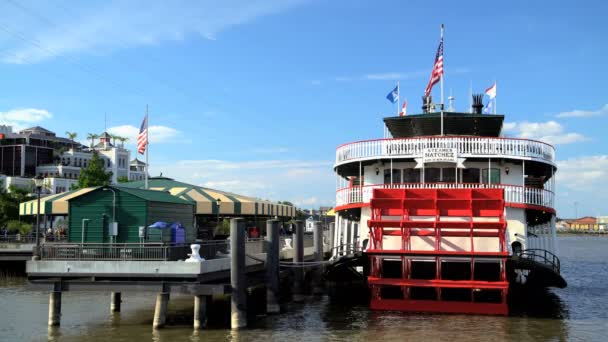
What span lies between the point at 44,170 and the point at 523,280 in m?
71.4

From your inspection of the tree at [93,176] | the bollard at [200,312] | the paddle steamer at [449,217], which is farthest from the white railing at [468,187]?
the tree at [93,176]

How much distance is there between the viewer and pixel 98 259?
1497 cm

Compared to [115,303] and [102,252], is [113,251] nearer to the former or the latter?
[102,252]

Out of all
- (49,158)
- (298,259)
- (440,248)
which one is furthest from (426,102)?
(49,158)

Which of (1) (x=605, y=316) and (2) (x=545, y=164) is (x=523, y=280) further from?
(2) (x=545, y=164)

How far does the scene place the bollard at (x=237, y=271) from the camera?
1520 centimetres

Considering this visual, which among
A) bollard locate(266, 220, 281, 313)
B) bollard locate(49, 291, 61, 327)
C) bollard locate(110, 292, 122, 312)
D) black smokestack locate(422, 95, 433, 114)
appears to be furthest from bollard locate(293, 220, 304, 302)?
black smokestack locate(422, 95, 433, 114)

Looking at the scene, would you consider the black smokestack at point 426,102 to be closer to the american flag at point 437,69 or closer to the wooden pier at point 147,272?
the american flag at point 437,69

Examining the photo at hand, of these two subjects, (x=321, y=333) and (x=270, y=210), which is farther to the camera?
(x=270, y=210)

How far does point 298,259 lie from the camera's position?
824 inches

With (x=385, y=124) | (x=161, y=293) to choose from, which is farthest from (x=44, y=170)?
(x=161, y=293)

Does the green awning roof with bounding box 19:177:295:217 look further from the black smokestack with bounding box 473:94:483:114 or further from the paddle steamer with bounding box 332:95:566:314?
the black smokestack with bounding box 473:94:483:114

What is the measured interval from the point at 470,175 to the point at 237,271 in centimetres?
890

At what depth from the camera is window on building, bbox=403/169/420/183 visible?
20811 mm
